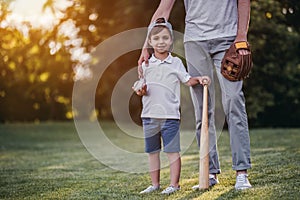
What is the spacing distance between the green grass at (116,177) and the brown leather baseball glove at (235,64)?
81cm

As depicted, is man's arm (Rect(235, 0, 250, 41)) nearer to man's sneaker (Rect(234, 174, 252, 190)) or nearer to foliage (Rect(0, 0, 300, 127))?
man's sneaker (Rect(234, 174, 252, 190))

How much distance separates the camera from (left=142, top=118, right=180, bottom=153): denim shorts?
15.1ft

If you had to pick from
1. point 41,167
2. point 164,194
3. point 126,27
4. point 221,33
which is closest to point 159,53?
point 221,33

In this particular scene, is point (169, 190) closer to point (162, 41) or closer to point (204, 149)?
point (204, 149)

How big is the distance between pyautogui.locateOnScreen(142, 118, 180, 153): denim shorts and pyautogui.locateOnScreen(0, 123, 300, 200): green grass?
1.15ft

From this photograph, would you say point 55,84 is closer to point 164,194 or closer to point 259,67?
point 259,67

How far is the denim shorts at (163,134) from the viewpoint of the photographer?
459 centimetres

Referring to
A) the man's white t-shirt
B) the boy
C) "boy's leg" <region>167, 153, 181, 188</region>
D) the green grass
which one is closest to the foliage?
the green grass

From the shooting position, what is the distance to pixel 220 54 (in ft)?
14.9

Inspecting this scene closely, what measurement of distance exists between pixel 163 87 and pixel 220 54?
49cm

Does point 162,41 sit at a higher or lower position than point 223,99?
higher

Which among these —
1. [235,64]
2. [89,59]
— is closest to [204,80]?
[235,64]

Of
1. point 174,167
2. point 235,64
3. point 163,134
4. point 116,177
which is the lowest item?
point 116,177

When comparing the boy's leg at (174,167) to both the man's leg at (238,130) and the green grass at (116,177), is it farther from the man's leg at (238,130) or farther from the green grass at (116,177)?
the man's leg at (238,130)
